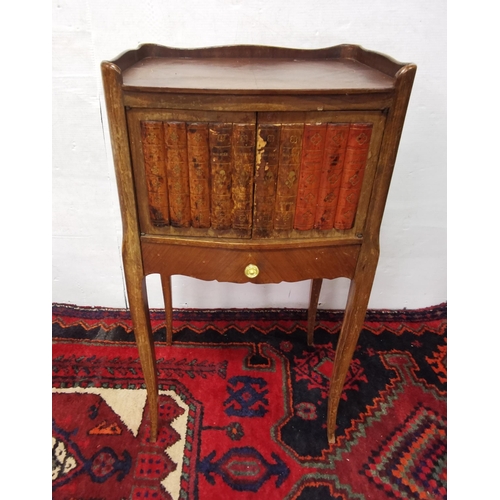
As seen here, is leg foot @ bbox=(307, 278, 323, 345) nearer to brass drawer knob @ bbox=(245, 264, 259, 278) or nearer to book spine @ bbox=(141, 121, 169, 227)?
brass drawer knob @ bbox=(245, 264, 259, 278)

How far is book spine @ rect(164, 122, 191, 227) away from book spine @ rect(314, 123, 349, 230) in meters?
0.31

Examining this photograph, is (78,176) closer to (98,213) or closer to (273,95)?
(98,213)

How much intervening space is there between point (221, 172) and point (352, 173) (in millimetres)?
292

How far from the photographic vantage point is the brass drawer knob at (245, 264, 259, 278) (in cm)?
99

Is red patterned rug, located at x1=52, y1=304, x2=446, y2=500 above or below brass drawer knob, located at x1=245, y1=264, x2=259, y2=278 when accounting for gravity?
below

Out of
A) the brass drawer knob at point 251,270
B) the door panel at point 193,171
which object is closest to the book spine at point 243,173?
the door panel at point 193,171

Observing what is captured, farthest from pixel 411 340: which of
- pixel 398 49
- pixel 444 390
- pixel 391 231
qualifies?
pixel 398 49

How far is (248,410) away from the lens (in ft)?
4.60

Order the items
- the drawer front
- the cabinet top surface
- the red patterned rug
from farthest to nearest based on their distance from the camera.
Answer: the red patterned rug → the drawer front → the cabinet top surface

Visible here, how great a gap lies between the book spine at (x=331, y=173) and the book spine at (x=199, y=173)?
259mm

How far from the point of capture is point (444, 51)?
1.34m

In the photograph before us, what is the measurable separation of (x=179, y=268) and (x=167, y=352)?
0.74m

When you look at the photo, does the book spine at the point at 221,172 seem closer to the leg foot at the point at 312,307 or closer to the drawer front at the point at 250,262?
the drawer front at the point at 250,262

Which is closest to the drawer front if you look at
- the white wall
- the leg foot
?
the leg foot
